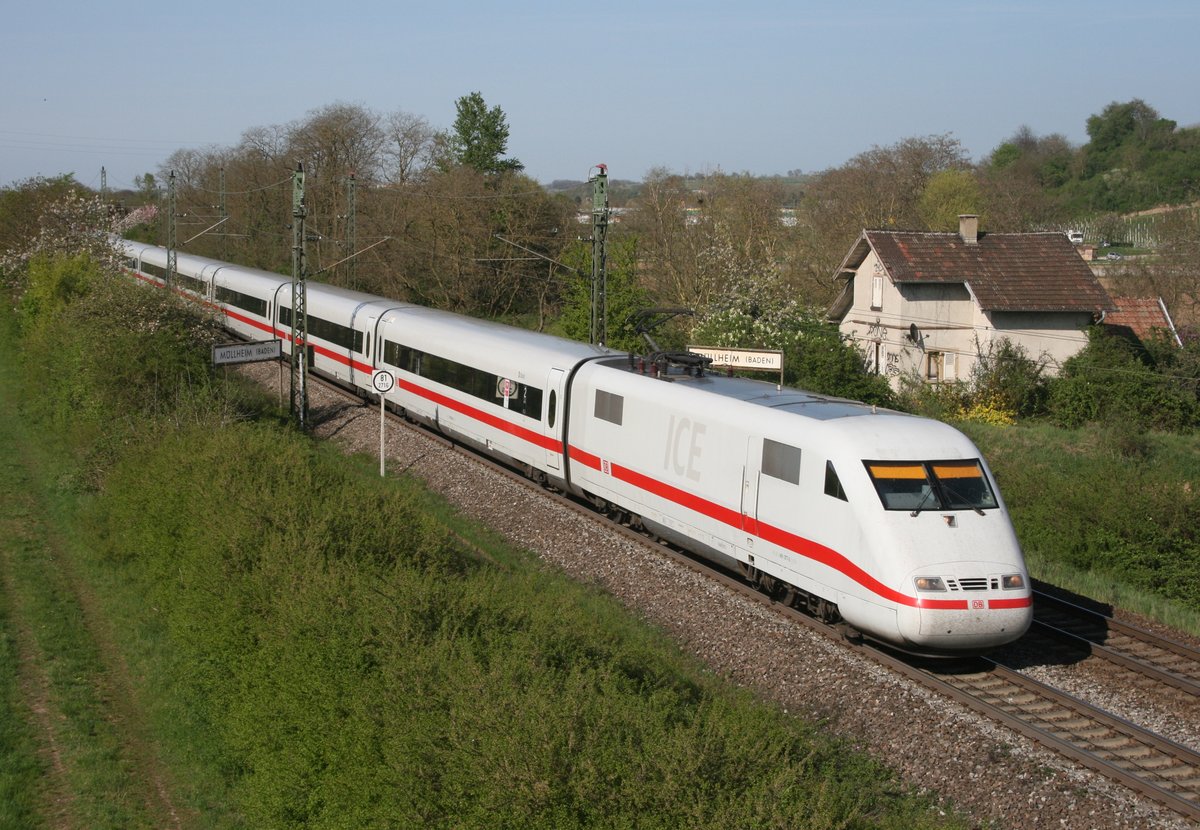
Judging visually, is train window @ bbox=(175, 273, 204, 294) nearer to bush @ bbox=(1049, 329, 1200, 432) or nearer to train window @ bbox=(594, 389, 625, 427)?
train window @ bbox=(594, 389, 625, 427)

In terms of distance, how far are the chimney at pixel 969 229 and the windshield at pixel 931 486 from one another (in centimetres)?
2852

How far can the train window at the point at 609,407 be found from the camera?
16797 mm

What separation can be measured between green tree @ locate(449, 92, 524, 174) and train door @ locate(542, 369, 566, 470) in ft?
197

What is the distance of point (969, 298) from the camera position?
126 ft

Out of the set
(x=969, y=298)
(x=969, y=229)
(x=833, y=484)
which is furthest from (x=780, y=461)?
(x=969, y=229)

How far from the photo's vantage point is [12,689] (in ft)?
44.7

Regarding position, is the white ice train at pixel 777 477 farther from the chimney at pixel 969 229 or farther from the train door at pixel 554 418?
the chimney at pixel 969 229

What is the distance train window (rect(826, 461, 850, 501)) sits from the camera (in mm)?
11971

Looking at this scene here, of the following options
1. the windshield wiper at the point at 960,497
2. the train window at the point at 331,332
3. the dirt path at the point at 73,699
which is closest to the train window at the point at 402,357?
the train window at the point at 331,332

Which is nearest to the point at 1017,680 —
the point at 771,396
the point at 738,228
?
the point at 771,396

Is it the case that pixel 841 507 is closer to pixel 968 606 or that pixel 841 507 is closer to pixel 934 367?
pixel 968 606

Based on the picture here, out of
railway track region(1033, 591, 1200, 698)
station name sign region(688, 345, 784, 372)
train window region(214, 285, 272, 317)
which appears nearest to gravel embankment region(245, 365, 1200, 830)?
railway track region(1033, 591, 1200, 698)

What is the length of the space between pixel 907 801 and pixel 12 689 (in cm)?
1063

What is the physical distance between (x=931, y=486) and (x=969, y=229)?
29.7 metres
